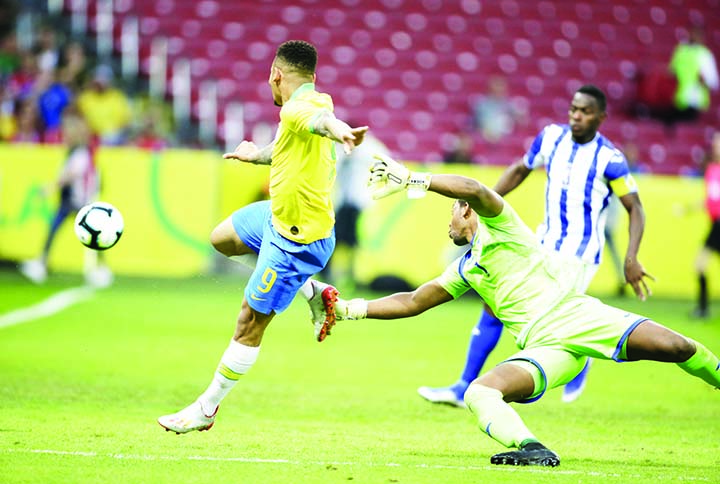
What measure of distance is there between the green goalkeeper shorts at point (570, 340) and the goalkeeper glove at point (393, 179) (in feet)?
4.04

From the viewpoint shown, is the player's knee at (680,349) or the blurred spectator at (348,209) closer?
the player's knee at (680,349)

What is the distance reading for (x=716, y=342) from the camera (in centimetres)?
1287

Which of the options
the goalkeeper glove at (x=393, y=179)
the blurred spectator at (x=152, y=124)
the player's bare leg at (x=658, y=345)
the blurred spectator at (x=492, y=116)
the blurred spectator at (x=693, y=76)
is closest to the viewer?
the goalkeeper glove at (x=393, y=179)

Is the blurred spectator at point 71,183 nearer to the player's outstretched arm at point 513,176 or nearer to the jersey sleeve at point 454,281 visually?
the player's outstretched arm at point 513,176

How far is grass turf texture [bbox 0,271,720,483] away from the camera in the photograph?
613 centimetres

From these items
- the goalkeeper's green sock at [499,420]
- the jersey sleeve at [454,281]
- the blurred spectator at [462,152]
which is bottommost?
the goalkeeper's green sock at [499,420]

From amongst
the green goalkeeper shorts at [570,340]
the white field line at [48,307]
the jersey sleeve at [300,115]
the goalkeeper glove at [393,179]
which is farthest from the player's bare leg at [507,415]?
the white field line at [48,307]

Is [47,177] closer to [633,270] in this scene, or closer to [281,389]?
[281,389]

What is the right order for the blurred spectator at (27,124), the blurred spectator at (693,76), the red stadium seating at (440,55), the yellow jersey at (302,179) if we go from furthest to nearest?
the red stadium seating at (440,55) → the blurred spectator at (693,76) → the blurred spectator at (27,124) → the yellow jersey at (302,179)

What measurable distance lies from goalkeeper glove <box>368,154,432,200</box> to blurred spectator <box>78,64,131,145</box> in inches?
521

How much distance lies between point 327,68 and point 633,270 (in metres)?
15.2

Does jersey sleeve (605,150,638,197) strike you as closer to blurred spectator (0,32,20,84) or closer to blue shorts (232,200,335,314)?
blue shorts (232,200,335,314)

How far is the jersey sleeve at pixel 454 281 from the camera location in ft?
23.7

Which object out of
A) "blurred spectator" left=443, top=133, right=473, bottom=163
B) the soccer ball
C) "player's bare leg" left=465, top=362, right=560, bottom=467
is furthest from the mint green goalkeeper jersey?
"blurred spectator" left=443, top=133, right=473, bottom=163
